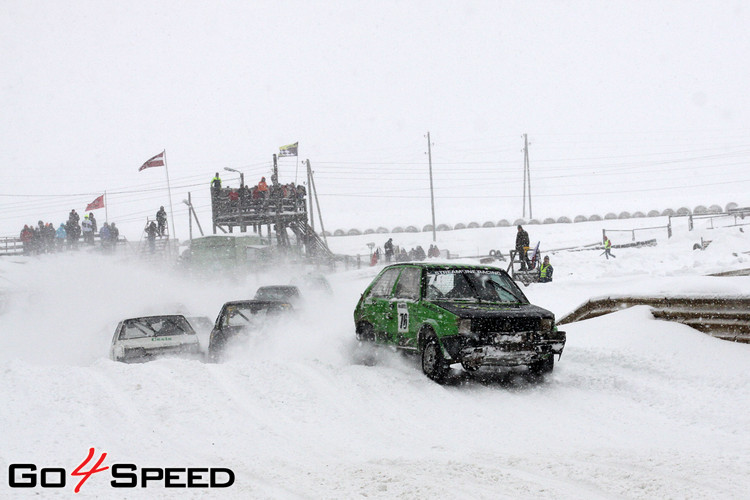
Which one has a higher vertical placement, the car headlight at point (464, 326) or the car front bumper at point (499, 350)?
the car headlight at point (464, 326)

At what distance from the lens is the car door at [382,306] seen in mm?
9766

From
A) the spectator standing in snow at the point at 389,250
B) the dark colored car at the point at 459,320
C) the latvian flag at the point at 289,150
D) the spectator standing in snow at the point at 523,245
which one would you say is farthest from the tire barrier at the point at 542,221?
the dark colored car at the point at 459,320

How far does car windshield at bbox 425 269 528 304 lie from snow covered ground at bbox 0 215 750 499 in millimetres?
1104

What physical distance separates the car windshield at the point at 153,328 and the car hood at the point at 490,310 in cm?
511

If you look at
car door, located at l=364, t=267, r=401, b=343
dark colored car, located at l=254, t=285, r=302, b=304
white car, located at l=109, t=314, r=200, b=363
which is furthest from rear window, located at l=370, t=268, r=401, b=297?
dark colored car, located at l=254, t=285, r=302, b=304

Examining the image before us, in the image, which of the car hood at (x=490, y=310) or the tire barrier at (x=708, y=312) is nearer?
the car hood at (x=490, y=310)

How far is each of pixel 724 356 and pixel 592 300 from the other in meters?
3.48

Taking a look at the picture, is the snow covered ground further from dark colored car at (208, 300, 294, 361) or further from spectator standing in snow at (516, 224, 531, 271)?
spectator standing in snow at (516, 224, 531, 271)

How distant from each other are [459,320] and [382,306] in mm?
2101

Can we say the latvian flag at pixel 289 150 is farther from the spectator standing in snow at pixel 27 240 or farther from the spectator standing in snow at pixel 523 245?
the spectator standing in snow at pixel 523 245

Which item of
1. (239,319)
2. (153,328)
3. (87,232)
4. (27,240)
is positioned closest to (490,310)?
(239,319)

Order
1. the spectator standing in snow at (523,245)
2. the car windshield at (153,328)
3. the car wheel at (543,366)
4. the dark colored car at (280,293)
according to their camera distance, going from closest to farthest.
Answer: the car wheel at (543,366), the car windshield at (153,328), the dark colored car at (280,293), the spectator standing in snow at (523,245)

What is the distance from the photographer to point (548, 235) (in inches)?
1970

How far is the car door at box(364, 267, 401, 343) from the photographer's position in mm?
9766
